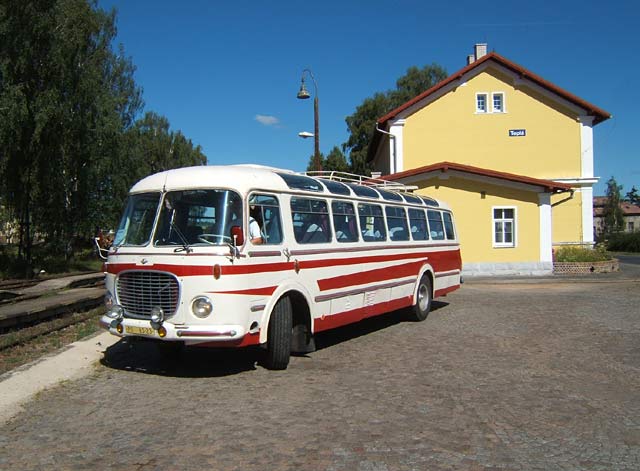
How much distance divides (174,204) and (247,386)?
2521 mm

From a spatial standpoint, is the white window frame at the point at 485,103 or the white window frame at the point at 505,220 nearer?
the white window frame at the point at 505,220

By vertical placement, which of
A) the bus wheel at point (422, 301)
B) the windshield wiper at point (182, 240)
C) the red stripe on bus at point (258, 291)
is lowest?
the bus wheel at point (422, 301)

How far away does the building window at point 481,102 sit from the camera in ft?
99.2

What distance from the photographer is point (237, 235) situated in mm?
7289

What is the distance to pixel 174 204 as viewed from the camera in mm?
7848

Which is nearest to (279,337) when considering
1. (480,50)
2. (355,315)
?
(355,315)

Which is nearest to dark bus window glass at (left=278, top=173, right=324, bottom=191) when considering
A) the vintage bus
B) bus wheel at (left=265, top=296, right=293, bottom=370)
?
the vintage bus

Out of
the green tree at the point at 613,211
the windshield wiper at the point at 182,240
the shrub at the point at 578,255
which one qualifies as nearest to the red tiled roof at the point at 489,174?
the shrub at the point at 578,255

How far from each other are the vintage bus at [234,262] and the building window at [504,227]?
15172 millimetres

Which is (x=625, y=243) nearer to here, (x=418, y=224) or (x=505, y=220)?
(x=505, y=220)

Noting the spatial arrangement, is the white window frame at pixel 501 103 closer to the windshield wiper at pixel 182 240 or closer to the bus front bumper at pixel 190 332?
the windshield wiper at pixel 182 240

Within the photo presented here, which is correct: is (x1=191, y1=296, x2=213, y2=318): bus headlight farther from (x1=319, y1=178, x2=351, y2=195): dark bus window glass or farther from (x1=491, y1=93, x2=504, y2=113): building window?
(x1=491, y1=93, x2=504, y2=113): building window

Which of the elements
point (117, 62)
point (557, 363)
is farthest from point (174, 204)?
point (117, 62)

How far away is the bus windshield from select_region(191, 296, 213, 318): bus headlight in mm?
686
